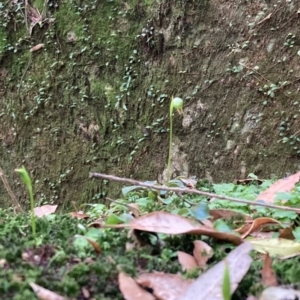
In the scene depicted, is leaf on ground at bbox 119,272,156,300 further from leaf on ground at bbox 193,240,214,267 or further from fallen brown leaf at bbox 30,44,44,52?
fallen brown leaf at bbox 30,44,44,52

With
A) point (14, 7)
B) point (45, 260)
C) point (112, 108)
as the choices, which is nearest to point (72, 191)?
point (112, 108)

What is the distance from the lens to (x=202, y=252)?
716 mm

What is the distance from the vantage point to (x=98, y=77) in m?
3.04

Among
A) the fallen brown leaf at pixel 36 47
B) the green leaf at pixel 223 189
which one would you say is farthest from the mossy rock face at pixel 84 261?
the fallen brown leaf at pixel 36 47

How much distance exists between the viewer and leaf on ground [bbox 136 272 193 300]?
585 mm

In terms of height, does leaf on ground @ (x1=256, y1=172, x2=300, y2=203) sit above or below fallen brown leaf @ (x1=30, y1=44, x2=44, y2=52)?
below

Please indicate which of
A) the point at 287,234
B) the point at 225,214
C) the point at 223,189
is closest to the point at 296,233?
the point at 287,234

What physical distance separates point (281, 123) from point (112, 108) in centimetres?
113

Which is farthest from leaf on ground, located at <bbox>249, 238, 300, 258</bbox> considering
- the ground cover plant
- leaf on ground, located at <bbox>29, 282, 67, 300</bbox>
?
leaf on ground, located at <bbox>29, 282, 67, 300</bbox>

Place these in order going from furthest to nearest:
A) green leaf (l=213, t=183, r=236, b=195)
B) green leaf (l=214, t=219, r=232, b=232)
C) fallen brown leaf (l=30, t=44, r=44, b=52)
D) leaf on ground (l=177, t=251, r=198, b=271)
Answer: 1. fallen brown leaf (l=30, t=44, r=44, b=52)
2. green leaf (l=213, t=183, r=236, b=195)
3. green leaf (l=214, t=219, r=232, b=232)
4. leaf on ground (l=177, t=251, r=198, b=271)

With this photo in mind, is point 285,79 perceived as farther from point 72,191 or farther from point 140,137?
point 72,191

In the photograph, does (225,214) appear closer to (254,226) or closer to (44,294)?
(254,226)

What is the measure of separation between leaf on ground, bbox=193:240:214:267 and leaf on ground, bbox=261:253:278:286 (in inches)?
3.7

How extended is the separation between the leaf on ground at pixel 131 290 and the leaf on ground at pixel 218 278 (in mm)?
46
